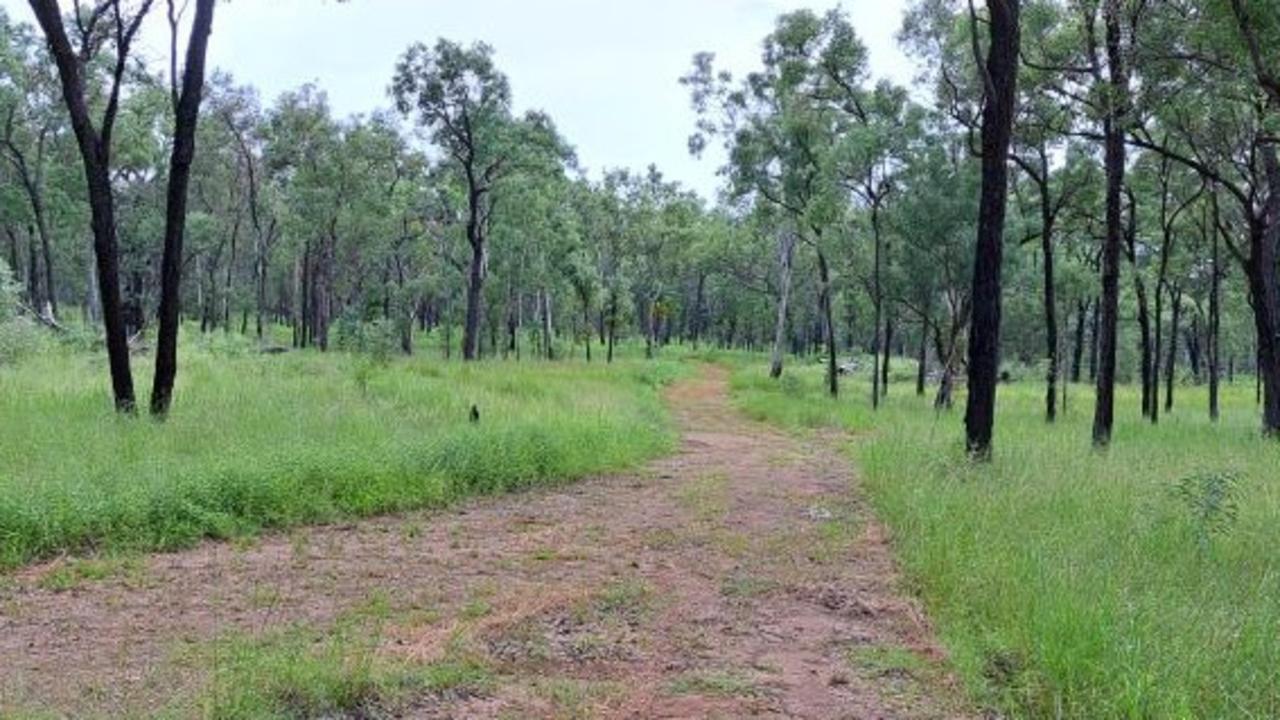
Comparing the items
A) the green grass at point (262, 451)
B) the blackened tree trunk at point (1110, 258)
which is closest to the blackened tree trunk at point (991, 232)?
the blackened tree trunk at point (1110, 258)

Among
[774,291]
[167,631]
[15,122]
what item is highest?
[15,122]

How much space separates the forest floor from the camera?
16.5 ft

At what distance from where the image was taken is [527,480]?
1251 centimetres

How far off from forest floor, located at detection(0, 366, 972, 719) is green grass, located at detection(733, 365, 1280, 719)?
398 mm

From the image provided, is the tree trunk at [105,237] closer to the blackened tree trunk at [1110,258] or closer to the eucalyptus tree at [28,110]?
the blackened tree trunk at [1110,258]

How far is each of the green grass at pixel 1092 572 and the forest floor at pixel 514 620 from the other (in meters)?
0.40

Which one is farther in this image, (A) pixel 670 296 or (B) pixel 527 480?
(A) pixel 670 296

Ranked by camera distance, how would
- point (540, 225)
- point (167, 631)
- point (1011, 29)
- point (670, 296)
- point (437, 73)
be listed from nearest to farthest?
point (167, 631) → point (1011, 29) → point (437, 73) → point (540, 225) → point (670, 296)

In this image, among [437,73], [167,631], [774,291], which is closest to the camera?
[167,631]

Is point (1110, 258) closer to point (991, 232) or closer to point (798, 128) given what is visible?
point (991, 232)

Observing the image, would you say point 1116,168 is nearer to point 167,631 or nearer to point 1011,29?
point 1011,29

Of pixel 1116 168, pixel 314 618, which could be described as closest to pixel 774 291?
pixel 1116 168

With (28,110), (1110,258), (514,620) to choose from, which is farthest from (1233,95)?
(28,110)

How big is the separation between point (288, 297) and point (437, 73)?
5550cm
